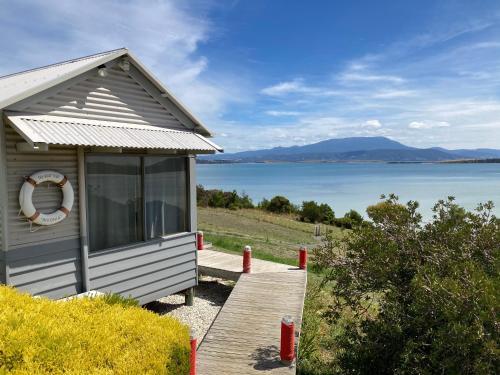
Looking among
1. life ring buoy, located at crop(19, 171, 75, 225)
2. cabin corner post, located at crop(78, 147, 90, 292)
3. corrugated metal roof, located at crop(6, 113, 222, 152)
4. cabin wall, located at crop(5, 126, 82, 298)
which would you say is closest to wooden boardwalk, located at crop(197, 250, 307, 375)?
cabin corner post, located at crop(78, 147, 90, 292)

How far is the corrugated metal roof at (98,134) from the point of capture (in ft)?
18.8

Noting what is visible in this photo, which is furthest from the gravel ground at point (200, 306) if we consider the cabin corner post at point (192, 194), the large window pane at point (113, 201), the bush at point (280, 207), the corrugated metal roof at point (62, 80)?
the bush at point (280, 207)

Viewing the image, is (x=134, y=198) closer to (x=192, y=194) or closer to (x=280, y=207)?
(x=192, y=194)

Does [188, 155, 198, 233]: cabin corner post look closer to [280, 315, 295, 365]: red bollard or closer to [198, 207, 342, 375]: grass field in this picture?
[198, 207, 342, 375]: grass field

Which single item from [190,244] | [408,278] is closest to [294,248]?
[190,244]

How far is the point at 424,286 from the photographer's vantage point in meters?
4.46

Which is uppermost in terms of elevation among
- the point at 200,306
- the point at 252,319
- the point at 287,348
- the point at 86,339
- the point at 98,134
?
the point at 98,134

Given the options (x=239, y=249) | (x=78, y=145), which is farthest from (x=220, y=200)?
(x=78, y=145)

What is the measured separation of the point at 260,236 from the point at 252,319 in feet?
46.0

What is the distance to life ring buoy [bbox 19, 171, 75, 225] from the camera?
Answer: 594 cm

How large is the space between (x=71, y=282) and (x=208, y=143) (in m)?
4.00

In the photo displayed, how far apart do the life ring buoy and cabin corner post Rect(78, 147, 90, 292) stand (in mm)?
210

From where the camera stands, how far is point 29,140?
17.9 ft

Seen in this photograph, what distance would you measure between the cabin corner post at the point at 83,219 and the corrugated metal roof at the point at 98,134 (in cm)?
46
